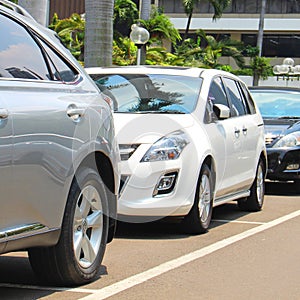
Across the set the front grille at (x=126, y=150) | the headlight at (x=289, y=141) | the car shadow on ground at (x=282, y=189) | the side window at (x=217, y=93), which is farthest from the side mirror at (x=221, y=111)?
the car shadow on ground at (x=282, y=189)

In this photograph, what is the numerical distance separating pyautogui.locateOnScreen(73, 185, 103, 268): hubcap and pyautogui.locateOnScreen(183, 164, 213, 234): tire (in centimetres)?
239

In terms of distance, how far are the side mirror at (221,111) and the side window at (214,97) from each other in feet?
0.13

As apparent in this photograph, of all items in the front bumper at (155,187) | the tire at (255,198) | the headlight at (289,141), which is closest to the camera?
the front bumper at (155,187)

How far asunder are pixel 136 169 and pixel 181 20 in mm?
63435

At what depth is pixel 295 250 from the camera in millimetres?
7875

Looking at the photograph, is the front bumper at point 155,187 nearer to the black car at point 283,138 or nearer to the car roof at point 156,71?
the car roof at point 156,71

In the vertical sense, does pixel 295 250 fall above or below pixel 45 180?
below

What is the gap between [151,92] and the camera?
9.19 meters

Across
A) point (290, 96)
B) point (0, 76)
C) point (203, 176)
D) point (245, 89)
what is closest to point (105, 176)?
point (0, 76)

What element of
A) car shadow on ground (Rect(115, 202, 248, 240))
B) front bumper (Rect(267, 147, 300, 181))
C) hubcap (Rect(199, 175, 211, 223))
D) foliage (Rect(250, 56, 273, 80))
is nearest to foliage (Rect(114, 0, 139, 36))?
foliage (Rect(250, 56, 273, 80))

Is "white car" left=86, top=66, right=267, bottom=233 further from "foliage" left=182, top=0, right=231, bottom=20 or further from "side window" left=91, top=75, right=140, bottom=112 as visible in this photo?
"foliage" left=182, top=0, right=231, bottom=20

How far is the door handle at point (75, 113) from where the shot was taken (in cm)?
561

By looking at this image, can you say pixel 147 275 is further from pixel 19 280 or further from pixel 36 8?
pixel 36 8

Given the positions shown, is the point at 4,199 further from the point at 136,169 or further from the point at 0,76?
the point at 136,169
